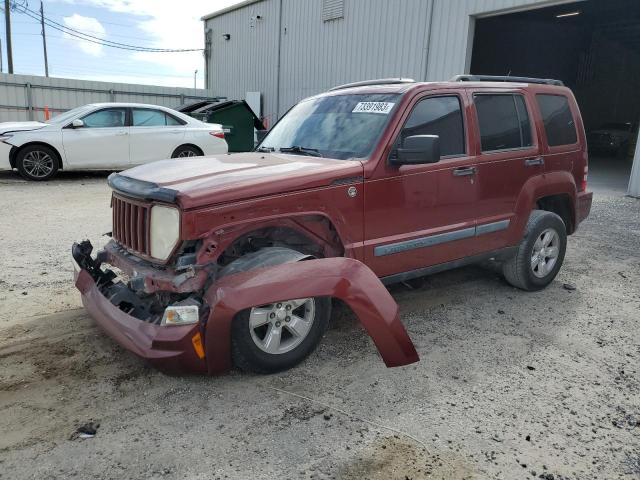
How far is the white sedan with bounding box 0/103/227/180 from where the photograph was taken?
1022cm

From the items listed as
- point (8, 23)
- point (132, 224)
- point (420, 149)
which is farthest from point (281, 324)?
point (8, 23)

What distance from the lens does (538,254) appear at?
16.7 ft

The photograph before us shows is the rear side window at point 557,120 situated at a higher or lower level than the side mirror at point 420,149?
higher

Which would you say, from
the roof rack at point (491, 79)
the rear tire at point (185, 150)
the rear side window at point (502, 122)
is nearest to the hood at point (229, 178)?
the rear side window at point (502, 122)

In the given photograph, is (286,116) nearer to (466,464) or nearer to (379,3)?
(466,464)

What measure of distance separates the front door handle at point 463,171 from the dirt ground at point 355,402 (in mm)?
1218

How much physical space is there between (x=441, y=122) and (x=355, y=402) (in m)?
2.33

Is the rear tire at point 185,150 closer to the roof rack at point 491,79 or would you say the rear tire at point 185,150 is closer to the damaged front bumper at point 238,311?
the roof rack at point 491,79

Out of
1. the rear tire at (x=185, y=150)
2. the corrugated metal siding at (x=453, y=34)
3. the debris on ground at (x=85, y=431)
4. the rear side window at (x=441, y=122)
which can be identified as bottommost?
the debris on ground at (x=85, y=431)

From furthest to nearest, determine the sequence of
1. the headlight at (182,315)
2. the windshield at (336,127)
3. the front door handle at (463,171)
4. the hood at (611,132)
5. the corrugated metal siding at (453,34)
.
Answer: the hood at (611,132) < the corrugated metal siding at (453,34) < the front door handle at (463,171) < the windshield at (336,127) < the headlight at (182,315)

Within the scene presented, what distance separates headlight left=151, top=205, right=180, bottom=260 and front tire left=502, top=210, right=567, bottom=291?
3310 mm

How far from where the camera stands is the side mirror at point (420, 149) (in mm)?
3525

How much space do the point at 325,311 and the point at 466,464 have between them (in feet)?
4.12

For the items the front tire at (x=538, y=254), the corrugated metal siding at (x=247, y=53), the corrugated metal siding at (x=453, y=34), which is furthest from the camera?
the corrugated metal siding at (x=247, y=53)
